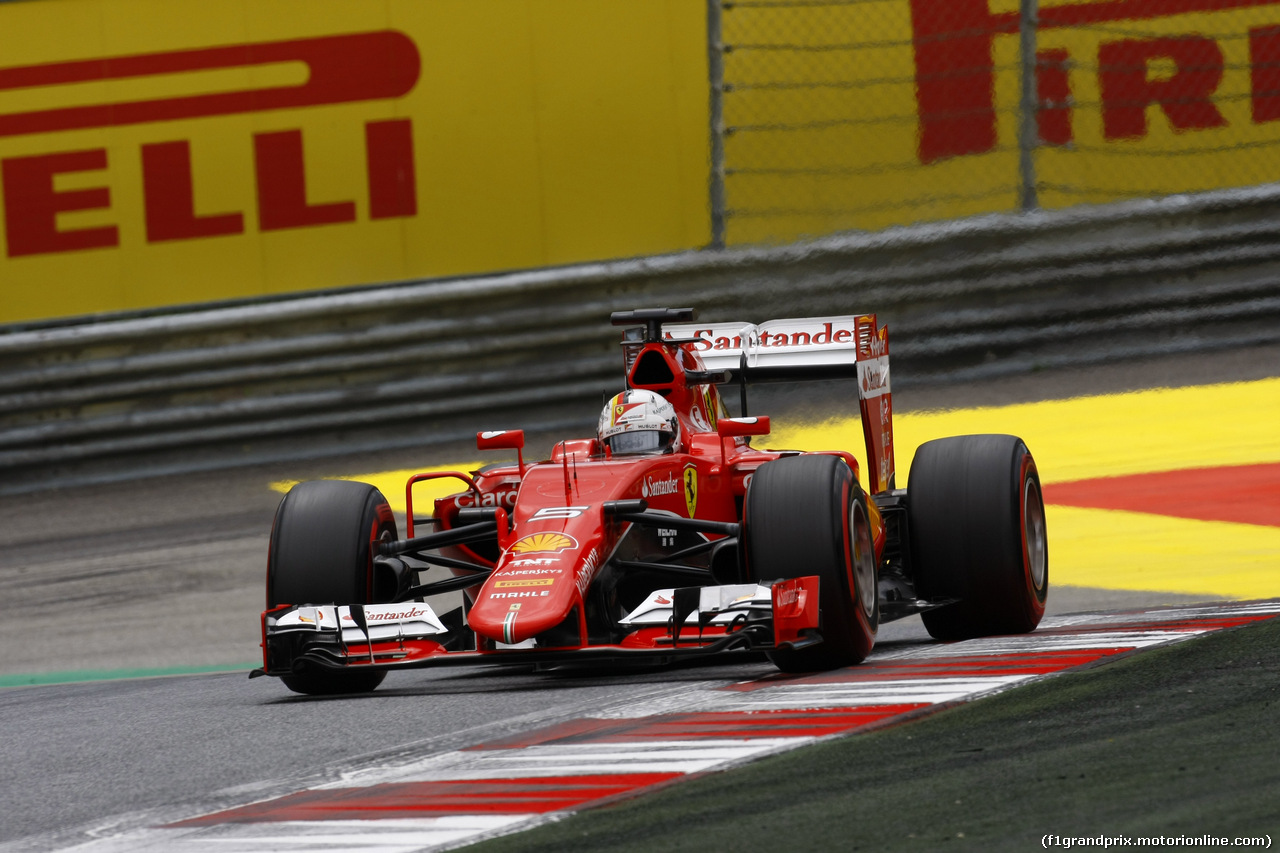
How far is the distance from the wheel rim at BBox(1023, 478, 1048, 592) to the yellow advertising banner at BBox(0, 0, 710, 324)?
5249mm

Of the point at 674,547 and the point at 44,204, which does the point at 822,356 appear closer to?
the point at 674,547

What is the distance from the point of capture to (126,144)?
42.8ft

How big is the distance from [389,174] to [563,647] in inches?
269

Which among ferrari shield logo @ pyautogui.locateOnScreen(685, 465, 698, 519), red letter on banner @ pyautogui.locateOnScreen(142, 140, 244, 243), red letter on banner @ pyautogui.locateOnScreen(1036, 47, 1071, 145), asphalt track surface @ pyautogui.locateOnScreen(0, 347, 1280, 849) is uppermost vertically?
red letter on banner @ pyautogui.locateOnScreen(1036, 47, 1071, 145)

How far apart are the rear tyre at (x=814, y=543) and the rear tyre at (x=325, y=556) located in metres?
1.61

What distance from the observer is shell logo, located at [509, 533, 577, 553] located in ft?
23.2

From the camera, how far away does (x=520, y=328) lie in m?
13.0

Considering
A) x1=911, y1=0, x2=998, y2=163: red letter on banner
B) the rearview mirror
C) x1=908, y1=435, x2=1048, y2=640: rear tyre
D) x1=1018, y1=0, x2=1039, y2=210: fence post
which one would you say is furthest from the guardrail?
x1=908, y1=435, x2=1048, y2=640: rear tyre

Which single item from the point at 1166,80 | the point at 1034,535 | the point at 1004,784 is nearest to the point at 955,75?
the point at 1166,80

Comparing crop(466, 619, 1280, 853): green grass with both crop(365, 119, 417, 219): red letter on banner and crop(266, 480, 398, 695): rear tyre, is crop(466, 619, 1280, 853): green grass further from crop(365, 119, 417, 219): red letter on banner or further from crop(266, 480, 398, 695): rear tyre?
crop(365, 119, 417, 219): red letter on banner

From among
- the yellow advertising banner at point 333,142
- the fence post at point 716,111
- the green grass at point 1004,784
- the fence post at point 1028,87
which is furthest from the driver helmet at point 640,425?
the fence post at point 1028,87

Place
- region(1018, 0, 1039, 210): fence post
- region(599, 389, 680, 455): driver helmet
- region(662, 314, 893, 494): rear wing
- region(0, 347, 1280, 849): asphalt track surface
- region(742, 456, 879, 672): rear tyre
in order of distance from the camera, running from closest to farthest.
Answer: region(0, 347, 1280, 849): asphalt track surface < region(742, 456, 879, 672): rear tyre < region(599, 389, 680, 455): driver helmet < region(662, 314, 893, 494): rear wing < region(1018, 0, 1039, 210): fence post

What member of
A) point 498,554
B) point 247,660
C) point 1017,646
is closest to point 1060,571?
point 1017,646

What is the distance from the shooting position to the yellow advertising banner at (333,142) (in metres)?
13.0
